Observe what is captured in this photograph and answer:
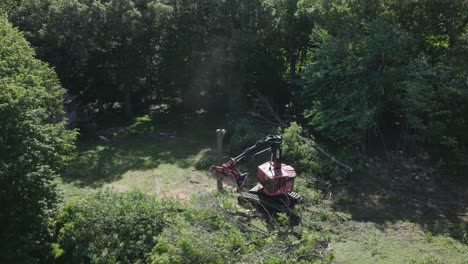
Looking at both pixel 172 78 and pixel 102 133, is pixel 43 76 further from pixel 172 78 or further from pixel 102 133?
pixel 172 78

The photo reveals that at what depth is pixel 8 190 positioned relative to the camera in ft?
41.6

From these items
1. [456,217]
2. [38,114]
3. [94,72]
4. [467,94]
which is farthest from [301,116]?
[38,114]

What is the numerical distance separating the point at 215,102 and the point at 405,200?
1487 centimetres

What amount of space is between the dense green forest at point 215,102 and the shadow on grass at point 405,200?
26 centimetres

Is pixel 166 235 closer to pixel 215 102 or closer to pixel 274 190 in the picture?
pixel 274 190

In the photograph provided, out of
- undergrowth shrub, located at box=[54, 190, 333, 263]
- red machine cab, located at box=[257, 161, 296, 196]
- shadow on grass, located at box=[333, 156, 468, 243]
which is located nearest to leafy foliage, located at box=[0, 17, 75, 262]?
undergrowth shrub, located at box=[54, 190, 333, 263]

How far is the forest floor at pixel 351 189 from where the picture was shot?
14.3m

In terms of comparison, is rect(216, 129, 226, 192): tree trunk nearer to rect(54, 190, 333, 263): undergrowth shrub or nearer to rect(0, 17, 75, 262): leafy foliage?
rect(54, 190, 333, 263): undergrowth shrub

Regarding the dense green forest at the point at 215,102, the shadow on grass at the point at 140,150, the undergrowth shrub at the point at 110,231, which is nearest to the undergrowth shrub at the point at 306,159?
the dense green forest at the point at 215,102

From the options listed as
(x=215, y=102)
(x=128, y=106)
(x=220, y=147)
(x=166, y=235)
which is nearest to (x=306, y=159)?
(x=220, y=147)

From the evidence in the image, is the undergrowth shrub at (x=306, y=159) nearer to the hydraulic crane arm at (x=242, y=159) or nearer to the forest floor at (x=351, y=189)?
the forest floor at (x=351, y=189)

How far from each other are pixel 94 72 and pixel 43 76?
10.4 m

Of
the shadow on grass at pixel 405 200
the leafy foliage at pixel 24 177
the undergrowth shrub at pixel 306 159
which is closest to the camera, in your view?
the leafy foliage at pixel 24 177

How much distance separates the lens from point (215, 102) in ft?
96.6
